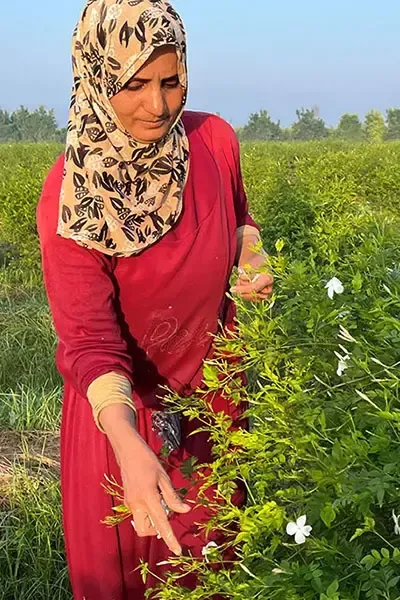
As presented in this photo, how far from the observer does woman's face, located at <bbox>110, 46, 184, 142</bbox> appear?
1.47m

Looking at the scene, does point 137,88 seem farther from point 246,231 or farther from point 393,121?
point 393,121

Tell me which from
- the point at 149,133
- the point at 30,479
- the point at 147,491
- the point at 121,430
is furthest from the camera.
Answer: the point at 30,479

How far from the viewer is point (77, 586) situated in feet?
6.27

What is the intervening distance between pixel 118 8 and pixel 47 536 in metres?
1.75

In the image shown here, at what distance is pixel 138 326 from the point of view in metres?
1.68

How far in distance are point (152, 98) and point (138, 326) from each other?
0.46 meters

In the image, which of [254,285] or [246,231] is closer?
[254,285]

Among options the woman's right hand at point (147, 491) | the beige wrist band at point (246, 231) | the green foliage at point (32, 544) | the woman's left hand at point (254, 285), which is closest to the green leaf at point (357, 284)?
the woman's left hand at point (254, 285)

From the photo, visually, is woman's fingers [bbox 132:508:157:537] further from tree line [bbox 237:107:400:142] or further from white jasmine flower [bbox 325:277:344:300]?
tree line [bbox 237:107:400:142]

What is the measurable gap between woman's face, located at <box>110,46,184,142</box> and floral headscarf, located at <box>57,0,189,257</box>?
16 millimetres

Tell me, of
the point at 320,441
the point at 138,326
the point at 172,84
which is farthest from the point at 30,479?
the point at 320,441

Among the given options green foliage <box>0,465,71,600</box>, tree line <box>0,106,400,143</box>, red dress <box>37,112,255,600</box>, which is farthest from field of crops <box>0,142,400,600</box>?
tree line <box>0,106,400,143</box>

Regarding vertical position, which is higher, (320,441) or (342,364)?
(342,364)

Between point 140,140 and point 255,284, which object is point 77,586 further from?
point 140,140
